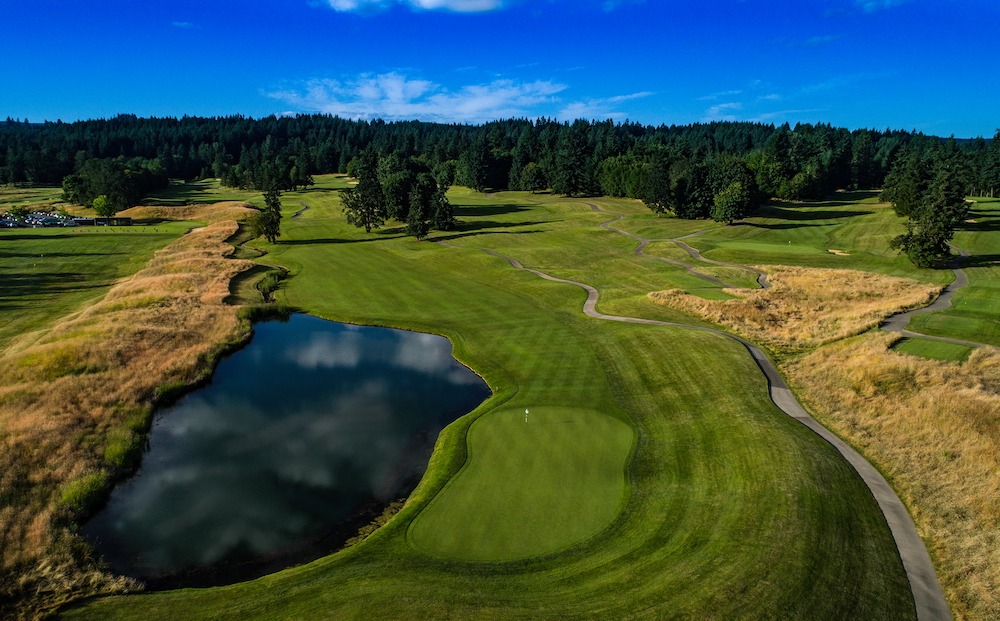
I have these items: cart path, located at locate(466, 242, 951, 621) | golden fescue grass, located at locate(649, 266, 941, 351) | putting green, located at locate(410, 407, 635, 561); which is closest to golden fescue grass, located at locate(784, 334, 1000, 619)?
cart path, located at locate(466, 242, 951, 621)

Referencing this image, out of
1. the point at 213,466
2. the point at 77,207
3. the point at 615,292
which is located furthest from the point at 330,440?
the point at 77,207

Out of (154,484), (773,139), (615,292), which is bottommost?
(154,484)

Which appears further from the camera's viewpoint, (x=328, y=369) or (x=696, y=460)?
(x=328, y=369)

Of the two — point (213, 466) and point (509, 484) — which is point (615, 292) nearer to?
point (509, 484)

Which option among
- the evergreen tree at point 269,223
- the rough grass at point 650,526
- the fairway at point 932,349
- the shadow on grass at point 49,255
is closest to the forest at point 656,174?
the evergreen tree at point 269,223

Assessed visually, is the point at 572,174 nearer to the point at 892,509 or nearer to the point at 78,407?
the point at 78,407

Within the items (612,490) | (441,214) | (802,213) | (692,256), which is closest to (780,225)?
(802,213)

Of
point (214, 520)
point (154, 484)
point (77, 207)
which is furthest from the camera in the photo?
point (77, 207)

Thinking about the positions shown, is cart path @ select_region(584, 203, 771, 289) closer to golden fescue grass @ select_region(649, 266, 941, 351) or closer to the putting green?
golden fescue grass @ select_region(649, 266, 941, 351)
